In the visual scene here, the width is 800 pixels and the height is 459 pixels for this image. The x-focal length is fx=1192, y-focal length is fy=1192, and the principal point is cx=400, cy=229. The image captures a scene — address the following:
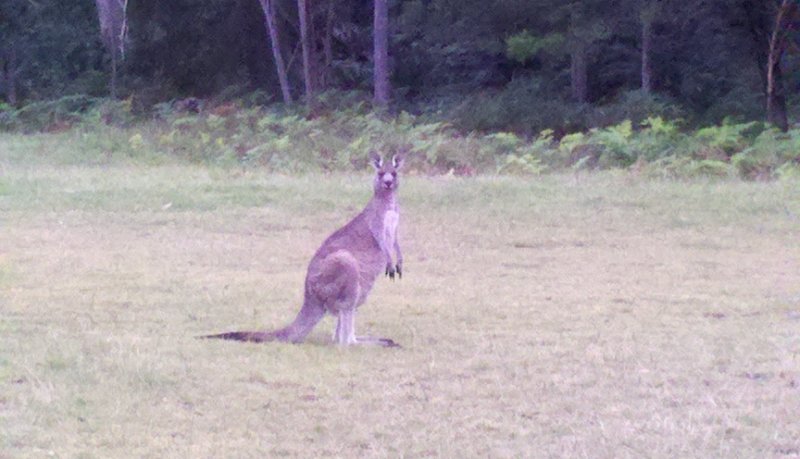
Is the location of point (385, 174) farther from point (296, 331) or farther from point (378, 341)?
point (296, 331)

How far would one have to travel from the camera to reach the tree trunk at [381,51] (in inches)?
1051

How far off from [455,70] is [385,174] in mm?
26155

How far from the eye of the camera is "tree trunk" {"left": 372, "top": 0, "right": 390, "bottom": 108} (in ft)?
87.6

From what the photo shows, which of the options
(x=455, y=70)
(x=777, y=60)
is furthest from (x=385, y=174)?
(x=455, y=70)

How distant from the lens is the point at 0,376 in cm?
671

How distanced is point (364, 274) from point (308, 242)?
16.6 ft

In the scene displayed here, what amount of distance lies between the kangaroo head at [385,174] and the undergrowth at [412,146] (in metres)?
9.59

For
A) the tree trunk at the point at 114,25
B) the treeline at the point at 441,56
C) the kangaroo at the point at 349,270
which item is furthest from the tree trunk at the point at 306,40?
the kangaroo at the point at 349,270

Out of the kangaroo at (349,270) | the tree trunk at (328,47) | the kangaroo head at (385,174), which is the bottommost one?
the kangaroo at (349,270)

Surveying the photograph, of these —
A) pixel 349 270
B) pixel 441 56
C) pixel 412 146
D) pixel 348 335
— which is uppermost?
pixel 441 56

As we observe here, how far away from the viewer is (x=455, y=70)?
112 feet

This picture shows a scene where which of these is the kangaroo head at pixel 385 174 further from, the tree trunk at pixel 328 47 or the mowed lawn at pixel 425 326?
the tree trunk at pixel 328 47

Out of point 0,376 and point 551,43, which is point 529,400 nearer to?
point 0,376

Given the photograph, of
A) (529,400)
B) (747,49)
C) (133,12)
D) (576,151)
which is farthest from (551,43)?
(529,400)
